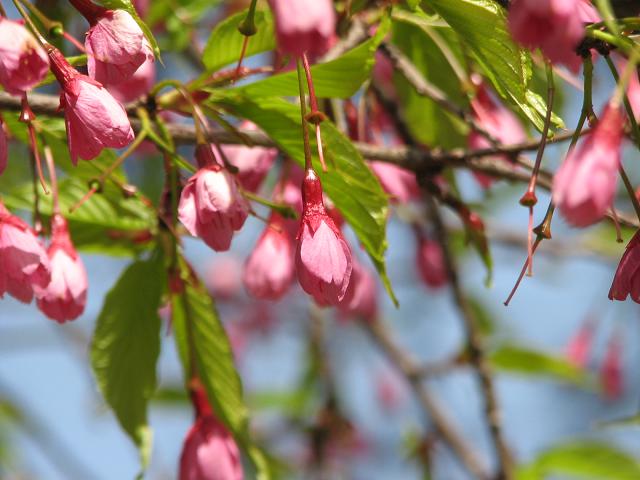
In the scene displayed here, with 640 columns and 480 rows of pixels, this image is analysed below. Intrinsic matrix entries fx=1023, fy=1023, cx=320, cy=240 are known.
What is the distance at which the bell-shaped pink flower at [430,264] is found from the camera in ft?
7.81

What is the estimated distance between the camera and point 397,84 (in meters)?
1.93

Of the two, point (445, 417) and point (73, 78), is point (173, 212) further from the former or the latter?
point (445, 417)

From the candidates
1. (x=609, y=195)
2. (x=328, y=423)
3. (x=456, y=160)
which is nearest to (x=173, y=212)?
(x=456, y=160)

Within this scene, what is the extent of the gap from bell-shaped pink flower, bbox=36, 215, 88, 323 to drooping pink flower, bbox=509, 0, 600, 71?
2.08 feet

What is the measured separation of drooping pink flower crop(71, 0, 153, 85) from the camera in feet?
3.56

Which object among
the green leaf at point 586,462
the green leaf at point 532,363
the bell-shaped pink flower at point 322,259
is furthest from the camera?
the green leaf at point 532,363

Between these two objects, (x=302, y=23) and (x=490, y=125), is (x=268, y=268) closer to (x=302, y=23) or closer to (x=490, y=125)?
(x=490, y=125)

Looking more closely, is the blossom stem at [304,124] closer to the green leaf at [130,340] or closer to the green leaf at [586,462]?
the green leaf at [130,340]

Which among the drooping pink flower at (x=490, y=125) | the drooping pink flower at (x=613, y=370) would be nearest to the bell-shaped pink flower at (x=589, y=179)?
the drooping pink flower at (x=490, y=125)

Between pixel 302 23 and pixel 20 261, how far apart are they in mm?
472

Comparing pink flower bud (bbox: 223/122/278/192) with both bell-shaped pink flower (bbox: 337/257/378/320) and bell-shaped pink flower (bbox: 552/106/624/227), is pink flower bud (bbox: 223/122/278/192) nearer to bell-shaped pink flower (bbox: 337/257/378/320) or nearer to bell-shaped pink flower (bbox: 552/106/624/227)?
bell-shaped pink flower (bbox: 337/257/378/320)

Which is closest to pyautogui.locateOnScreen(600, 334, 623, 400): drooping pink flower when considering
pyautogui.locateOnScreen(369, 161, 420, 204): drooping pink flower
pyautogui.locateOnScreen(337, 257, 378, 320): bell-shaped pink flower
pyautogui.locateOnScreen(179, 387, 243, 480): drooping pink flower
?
pyautogui.locateOnScreen(337, 257, 378, 320): bell-shaped pink flower

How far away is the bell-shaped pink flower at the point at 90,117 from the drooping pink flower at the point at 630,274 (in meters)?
0.55

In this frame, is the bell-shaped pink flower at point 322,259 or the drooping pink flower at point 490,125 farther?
the drooping pink flower at point 490,125
